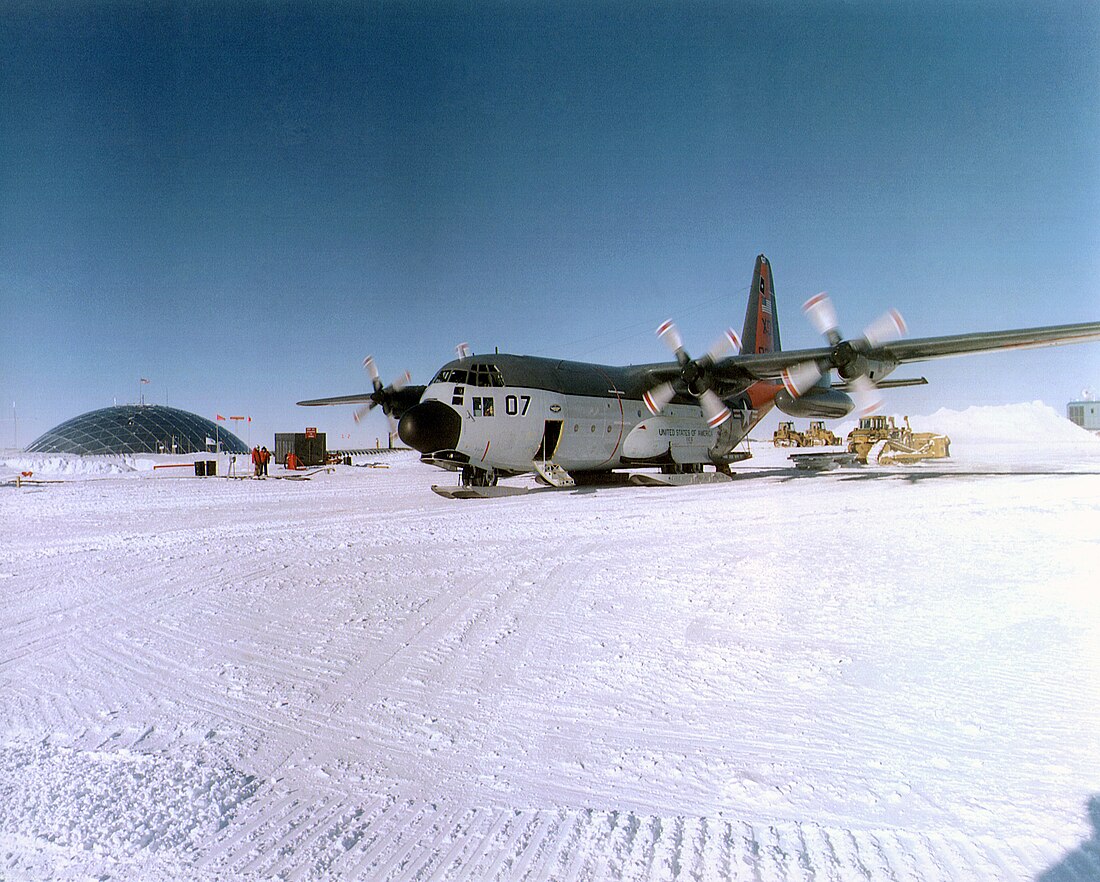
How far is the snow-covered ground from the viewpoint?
7.63 ft

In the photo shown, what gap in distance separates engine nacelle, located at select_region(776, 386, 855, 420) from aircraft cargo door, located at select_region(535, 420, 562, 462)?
8034 mm

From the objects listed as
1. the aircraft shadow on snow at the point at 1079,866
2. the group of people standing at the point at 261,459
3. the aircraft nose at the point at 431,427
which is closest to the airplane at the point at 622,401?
the aircraft nose at the point at 431,427

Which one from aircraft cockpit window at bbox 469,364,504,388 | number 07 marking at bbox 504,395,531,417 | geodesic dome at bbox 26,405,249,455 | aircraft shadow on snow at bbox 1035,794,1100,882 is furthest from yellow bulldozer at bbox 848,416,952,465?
geodesic dome at bbox 26,405,249,455

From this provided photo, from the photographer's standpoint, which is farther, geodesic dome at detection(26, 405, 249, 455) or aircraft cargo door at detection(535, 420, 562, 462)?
geodesic dome at detection(26, 405, 249, 455)

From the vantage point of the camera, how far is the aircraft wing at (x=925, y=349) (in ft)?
50.5

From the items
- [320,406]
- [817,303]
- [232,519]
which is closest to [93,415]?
[320,406]

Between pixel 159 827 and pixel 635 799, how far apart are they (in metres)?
1.87

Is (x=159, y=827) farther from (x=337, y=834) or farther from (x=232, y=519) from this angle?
(x=232, y=519)

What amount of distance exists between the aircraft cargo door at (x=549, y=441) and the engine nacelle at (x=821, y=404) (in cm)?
803

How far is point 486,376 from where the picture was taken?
53.6ft

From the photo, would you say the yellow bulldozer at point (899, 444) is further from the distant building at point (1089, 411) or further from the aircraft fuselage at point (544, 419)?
the aircraft fuselage at point (544, 419)

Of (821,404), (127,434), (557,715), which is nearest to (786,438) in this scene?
(821,404)

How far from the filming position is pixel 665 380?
64.9 ft

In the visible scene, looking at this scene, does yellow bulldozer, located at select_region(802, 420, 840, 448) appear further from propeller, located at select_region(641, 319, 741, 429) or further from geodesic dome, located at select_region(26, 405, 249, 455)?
geodesic dome, located at select_region(26, 405, 249, 455)
